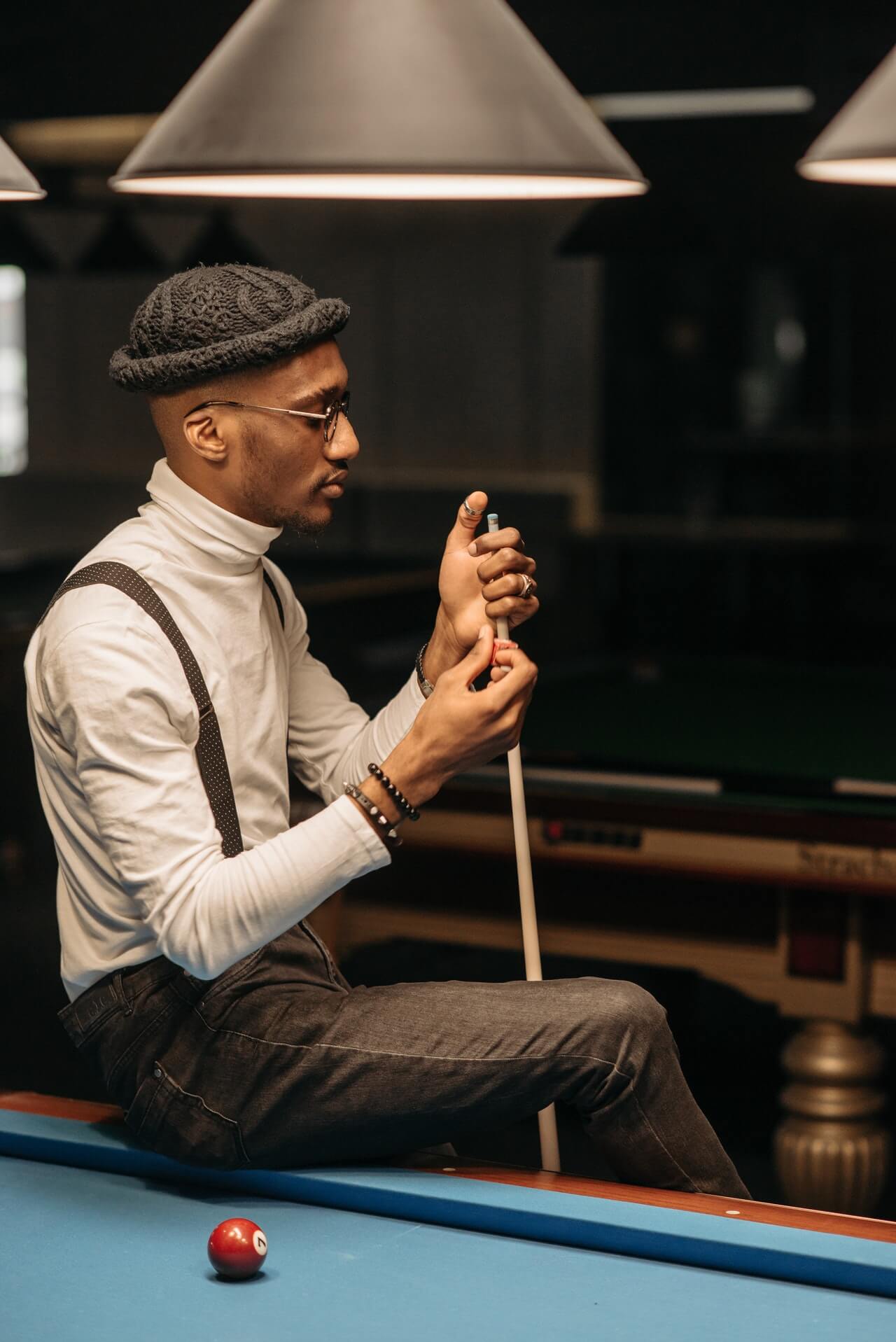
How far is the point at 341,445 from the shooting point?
1895mm

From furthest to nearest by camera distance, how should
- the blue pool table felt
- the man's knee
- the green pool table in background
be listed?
the green pool table in background, the man's knee, the blue pool table felt

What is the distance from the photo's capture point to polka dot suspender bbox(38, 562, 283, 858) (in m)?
1.77

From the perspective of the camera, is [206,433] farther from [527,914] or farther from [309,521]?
[527,914]

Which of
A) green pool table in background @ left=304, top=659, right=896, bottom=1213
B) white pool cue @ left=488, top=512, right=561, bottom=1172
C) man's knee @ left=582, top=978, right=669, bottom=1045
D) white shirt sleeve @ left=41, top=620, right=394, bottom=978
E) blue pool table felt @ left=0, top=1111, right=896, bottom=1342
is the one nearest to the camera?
blue pool table felt @ left=0, top=1111, right=896, bottom=1342

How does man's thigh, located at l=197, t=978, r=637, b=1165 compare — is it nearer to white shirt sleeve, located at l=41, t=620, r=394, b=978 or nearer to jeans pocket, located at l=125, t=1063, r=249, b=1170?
jeans pocket, located at l=125, t=1063, r=249, b=1170

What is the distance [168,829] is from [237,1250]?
0.40m

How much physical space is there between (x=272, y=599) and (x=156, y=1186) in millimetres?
688

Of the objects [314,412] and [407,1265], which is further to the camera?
[314,412]


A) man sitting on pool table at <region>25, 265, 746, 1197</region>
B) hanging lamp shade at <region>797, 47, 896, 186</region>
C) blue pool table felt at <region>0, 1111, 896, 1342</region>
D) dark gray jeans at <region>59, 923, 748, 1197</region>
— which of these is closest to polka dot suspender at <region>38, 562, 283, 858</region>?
man sitting on pool table at <region>25, 265, 746, 1197</region>

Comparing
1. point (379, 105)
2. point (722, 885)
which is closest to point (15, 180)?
point (379, 105)

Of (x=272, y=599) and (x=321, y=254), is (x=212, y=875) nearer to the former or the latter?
(x=272, y=599)

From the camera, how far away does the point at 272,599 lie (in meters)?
2.05

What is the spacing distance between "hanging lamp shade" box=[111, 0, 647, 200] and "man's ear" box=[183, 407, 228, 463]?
28cm

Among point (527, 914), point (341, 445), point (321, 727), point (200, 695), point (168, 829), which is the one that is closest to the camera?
point (168, 829)
